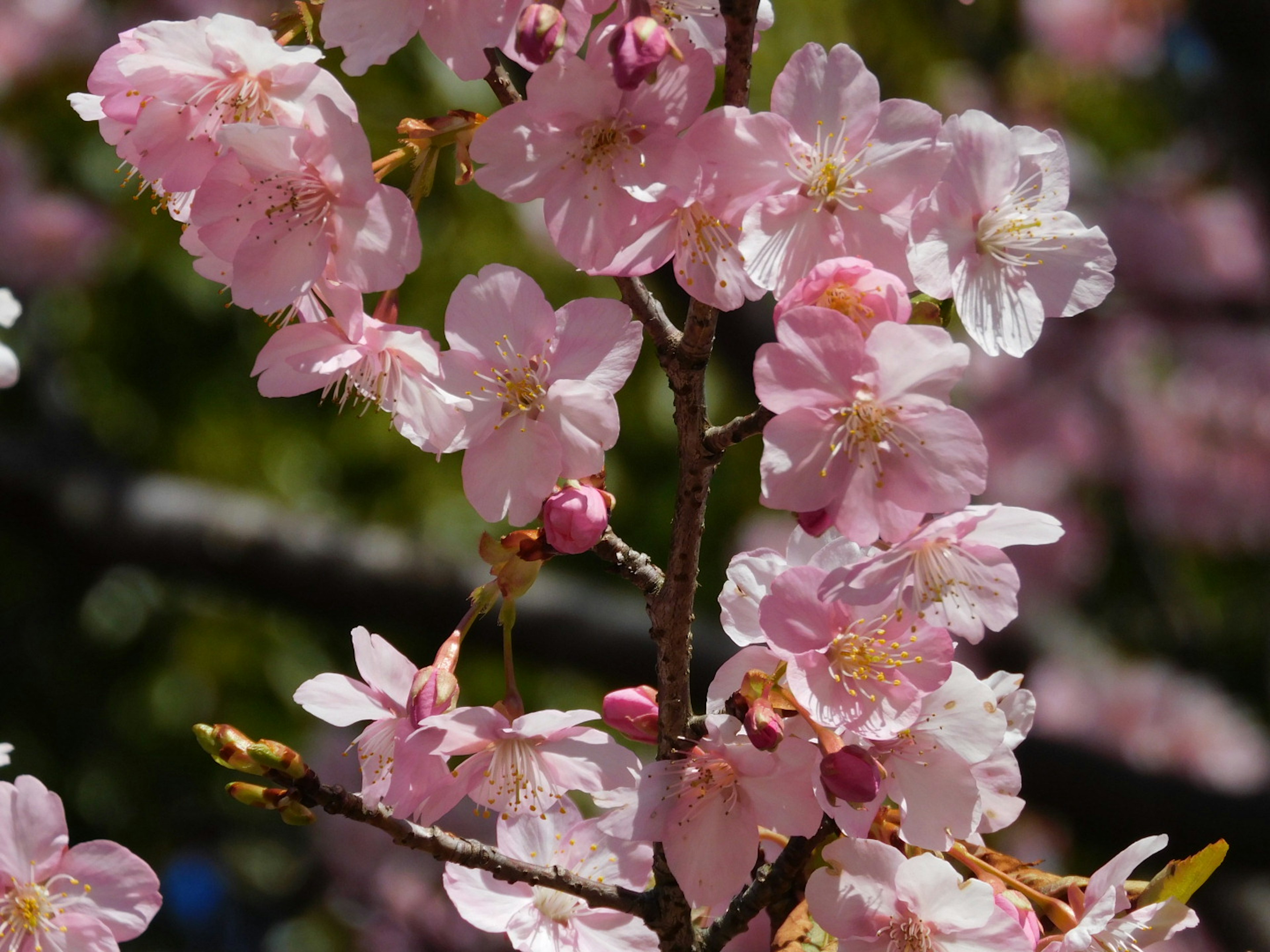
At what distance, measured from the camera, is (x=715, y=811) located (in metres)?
0.75

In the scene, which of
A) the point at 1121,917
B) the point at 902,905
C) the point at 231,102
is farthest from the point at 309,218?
the point at 1121,917

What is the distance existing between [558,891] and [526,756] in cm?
9

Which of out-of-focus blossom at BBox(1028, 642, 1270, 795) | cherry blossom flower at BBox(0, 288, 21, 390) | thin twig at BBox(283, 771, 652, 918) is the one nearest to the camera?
thin twig at BBox(283, 771, 652, 918)

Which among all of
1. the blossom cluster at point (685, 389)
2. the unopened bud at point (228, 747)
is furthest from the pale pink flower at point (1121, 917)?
the unopened bud at point (228, 747)

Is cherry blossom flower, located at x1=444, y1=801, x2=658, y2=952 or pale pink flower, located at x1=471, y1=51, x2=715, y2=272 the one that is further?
cherry blossom flower, located at x1=444, y1=801, x2=658, y2=952

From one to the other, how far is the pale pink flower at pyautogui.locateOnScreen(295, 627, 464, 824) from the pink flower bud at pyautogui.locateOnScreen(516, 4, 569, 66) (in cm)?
35

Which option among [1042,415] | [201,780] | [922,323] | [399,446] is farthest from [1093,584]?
[922,323]

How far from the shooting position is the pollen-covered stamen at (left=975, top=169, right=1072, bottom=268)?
2.47ft

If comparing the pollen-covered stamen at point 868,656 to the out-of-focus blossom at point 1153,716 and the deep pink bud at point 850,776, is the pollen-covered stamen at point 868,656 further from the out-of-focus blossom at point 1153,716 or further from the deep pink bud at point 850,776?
the out-of-focus blossom at point 1153,716

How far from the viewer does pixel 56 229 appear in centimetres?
347

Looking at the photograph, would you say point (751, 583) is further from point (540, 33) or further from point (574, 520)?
point (540, 33)

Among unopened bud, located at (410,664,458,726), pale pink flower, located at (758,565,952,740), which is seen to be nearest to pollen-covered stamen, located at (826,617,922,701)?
pale pink flower, located at (758,565,952,740)

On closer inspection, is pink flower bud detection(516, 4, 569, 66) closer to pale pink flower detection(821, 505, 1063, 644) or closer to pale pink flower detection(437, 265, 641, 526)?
pale pink flower detection(437, 265, 641, 526)

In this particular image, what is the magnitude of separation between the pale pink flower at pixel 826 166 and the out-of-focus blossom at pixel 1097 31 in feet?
14.4
